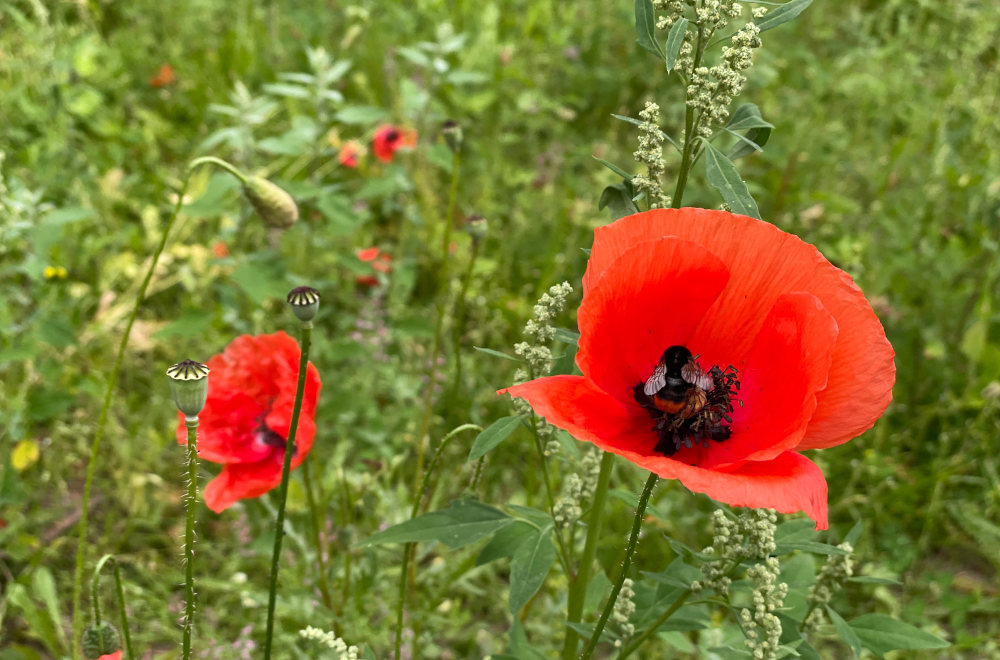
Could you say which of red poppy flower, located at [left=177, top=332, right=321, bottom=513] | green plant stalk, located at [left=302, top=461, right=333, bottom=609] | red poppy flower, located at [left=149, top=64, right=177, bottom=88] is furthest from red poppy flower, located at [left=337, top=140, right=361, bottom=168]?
green plant stalk, located at [left=302, top=461, right=333, bottom=609]

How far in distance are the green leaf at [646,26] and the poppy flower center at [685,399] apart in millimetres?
442

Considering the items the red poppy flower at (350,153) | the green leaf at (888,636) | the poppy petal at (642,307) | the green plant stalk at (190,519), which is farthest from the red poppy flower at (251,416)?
the red poppy flower at (350,153)

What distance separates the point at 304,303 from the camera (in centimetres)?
117

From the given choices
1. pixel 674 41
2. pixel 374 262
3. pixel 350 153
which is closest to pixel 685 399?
pixel 674 41

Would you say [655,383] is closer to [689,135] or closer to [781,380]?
[781,380]

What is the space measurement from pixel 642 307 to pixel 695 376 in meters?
0.13

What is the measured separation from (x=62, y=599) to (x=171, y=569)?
299 mm

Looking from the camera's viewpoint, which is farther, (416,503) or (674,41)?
(416,503)

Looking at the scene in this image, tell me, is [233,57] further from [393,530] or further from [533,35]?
[393,530]

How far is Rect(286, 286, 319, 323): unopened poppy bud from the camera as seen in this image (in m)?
1.16

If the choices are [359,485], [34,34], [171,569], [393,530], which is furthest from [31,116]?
[393,530]

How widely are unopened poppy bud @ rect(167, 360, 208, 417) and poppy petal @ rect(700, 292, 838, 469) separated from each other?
27.4 inches

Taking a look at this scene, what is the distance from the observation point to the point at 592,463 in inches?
62.5

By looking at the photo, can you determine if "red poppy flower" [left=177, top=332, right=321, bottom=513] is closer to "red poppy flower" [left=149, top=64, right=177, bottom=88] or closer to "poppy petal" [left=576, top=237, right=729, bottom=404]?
"poppy petal" [left=576, top=237, right=729, bottom=404]
